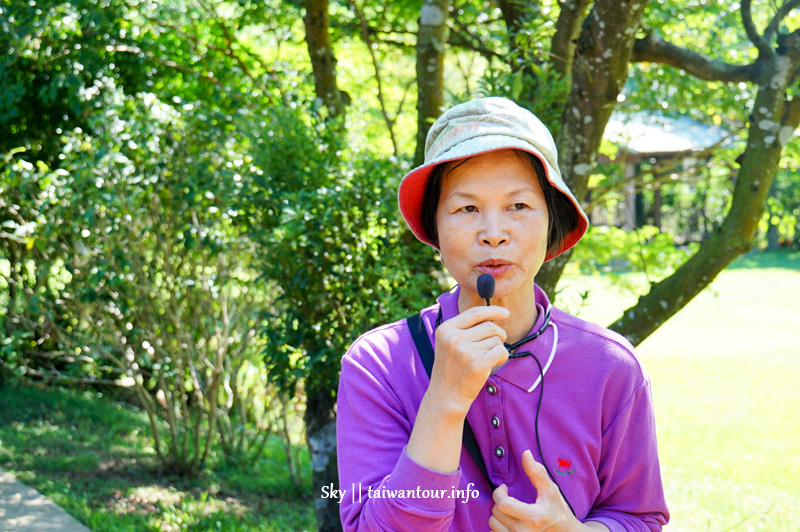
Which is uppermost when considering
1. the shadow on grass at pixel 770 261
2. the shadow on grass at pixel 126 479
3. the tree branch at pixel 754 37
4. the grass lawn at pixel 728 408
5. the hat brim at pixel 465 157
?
the tree branch at pixel 754 37

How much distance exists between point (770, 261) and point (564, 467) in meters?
21.9

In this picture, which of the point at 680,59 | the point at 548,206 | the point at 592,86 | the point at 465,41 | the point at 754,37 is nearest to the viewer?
the point at 548,206

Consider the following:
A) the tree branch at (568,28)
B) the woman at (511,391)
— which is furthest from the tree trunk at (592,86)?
the woman at (511,391)

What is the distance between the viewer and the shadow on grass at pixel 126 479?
4.31 meters

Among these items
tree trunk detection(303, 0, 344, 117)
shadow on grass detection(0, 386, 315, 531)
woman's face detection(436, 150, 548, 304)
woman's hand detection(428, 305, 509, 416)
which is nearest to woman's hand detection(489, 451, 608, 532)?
woman's hand detection(428, 305, 509, 416)

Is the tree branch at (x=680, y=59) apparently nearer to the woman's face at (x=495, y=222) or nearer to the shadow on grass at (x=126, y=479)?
the woman's face at (x=495, y=222)

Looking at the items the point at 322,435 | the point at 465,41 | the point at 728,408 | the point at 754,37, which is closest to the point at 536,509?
the point at 322,435

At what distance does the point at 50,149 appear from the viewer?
6445 millimetres

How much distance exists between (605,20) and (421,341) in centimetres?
194

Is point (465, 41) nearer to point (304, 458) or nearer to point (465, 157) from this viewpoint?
point (304, 458)

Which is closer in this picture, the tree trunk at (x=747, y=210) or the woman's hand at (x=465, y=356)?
the woman's hand at (x=465, y=356)

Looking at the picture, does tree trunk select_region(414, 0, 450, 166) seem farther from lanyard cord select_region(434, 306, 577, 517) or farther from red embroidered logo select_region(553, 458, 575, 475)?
red embroidered logo select_region(553, 458, 575, 475)

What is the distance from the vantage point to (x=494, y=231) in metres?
1.39

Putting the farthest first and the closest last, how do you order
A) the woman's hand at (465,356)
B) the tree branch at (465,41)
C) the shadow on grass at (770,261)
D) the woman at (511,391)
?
the shadow on grass at (770,261)
the tree branch at (465,41)
the woman at (511,391)
the woman's hand at (465,356)
